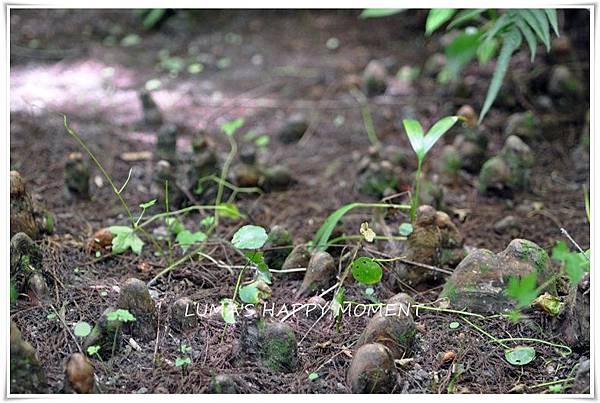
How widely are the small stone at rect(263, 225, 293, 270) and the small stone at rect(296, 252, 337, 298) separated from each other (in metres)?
0.21

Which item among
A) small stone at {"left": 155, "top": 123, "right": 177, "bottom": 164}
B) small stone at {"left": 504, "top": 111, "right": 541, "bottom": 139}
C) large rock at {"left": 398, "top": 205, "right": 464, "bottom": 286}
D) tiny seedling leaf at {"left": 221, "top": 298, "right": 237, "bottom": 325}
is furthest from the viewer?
small stone at {"left": 504, "top": 111, "right": 541, "bottom": 139}

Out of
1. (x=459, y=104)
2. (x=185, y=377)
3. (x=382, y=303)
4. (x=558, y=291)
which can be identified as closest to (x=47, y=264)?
(x=185, y=377)

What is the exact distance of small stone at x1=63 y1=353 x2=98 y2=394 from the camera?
1.92 meters

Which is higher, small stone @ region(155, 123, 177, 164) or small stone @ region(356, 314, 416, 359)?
small stone @ region(155, 123, 177, 164)

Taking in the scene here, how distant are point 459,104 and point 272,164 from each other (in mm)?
1211

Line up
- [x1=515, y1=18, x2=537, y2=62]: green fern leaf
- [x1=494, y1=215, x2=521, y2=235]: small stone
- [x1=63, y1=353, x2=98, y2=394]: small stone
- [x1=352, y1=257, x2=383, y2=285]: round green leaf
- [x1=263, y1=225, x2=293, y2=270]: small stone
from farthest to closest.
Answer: [x1=494, y1=215, x2=521, y2=235]: small stone < [x1=515, y1=18, x2=537, y2=62]: green fern leaf < [x1=263, y1=225, x2=293, y2=270]: small stone < [x1=352, y1=257, x2=383, y2=285]: round green leaf < [x1=63, y1=353, x2=98, y2=394]: small stone

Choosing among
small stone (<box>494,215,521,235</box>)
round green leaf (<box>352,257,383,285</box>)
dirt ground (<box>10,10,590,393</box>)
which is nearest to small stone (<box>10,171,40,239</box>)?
dirt ground (<box>10,10,590,393</box>)

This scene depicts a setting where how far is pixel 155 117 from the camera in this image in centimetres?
404

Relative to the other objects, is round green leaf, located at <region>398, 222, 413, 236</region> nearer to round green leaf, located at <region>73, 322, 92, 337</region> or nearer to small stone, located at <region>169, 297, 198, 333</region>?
small stone, located at <region>169, 297, 198, 333</region>

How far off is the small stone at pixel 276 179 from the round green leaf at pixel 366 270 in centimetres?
126

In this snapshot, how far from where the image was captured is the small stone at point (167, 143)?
346 cm

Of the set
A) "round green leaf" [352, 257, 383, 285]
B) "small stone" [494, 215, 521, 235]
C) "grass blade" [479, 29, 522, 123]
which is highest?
"grass blade" [479, 29, 522, 123]

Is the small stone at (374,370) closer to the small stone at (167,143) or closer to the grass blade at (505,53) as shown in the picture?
the grass blade at (505,53)
